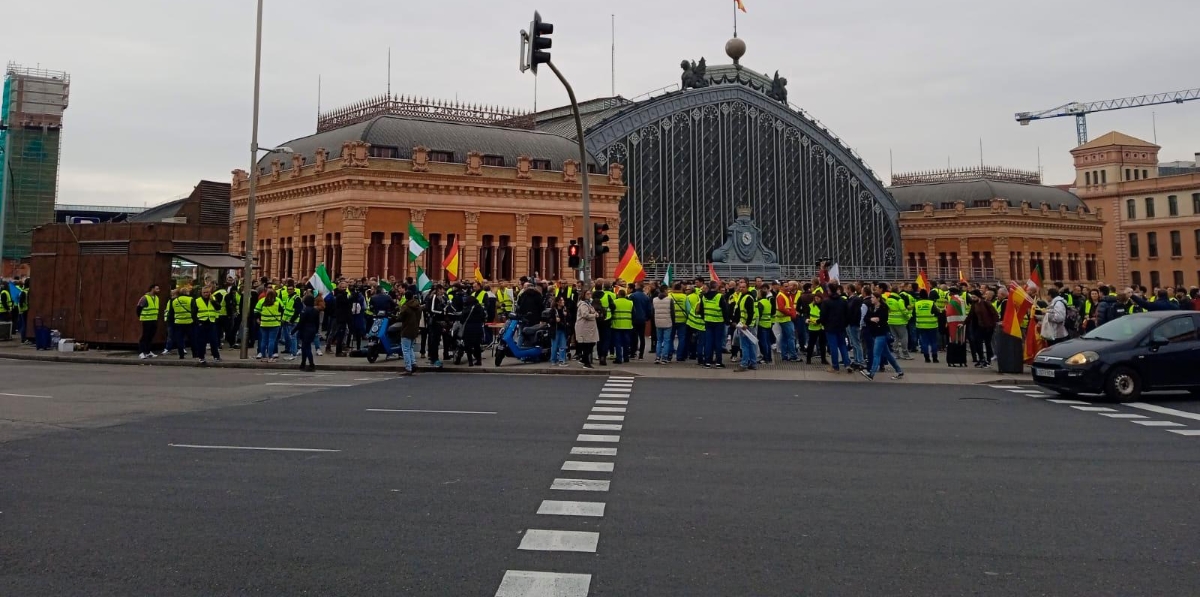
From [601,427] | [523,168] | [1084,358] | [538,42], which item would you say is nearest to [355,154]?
[523,168]

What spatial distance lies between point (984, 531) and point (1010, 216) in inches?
2480

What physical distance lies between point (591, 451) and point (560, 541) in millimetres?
3291

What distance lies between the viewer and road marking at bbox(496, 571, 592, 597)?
15.5 ft

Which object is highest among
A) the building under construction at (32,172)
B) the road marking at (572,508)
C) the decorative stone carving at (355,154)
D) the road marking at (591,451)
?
the building under construction at (32,172)

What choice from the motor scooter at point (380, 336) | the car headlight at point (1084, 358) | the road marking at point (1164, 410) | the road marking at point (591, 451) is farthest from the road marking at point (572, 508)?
the motor scooter at point (380, 336)

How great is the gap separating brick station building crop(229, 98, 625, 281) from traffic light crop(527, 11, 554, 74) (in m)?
24.5

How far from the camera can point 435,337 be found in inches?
771

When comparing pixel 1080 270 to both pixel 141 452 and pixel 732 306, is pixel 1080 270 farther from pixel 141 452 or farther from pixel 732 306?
pixel 141 452

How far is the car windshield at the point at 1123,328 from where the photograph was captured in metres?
14.2

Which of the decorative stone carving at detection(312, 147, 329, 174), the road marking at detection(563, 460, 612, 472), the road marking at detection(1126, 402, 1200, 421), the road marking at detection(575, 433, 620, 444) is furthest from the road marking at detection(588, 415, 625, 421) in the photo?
the decorative stone carving at detection(312, 147, 329, 174)

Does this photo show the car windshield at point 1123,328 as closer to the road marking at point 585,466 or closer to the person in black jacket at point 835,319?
the person in black jacket at point 835,319

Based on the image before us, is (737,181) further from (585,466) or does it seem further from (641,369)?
(585,466)

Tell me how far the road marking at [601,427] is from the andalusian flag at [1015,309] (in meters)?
12.2

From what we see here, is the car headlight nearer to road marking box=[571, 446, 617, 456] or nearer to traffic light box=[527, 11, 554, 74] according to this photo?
road marking box=[571, 446, 617, 456]
